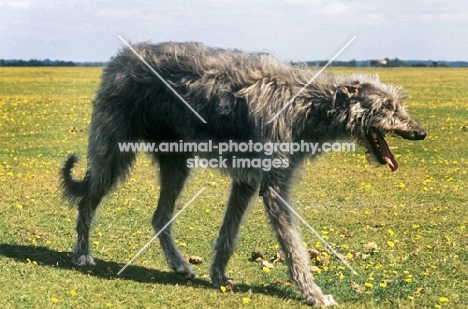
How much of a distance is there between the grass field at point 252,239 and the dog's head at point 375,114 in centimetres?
86

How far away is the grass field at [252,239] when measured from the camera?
23.1 feet

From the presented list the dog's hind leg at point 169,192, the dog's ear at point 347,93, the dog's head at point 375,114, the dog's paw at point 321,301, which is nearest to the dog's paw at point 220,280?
the dog's hind leg at point 169,192

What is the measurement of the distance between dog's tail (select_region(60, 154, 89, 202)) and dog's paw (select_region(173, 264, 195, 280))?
1.51 meters

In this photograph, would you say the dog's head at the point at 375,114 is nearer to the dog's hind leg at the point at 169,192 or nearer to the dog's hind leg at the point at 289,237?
the dog's hind leg at the point at 289,237

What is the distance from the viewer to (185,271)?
25.9ft

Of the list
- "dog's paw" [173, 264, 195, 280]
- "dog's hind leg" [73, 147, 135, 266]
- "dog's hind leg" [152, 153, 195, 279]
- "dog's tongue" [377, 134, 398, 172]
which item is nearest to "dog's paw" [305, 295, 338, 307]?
"dog's tongue" [377, 134, 398, 172]

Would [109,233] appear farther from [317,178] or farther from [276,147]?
[317,178]

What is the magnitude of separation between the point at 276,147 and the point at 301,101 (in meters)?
0.56

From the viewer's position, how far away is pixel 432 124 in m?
25.3

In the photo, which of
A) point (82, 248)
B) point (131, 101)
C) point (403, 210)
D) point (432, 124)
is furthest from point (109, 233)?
point (432, 124)

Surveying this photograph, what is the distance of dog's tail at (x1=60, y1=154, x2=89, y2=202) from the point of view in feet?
27.5

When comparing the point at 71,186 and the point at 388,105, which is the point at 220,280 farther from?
the point at 388,105

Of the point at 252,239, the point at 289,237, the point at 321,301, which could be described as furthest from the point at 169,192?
the point at 321,301

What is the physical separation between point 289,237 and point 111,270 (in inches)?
93.3
